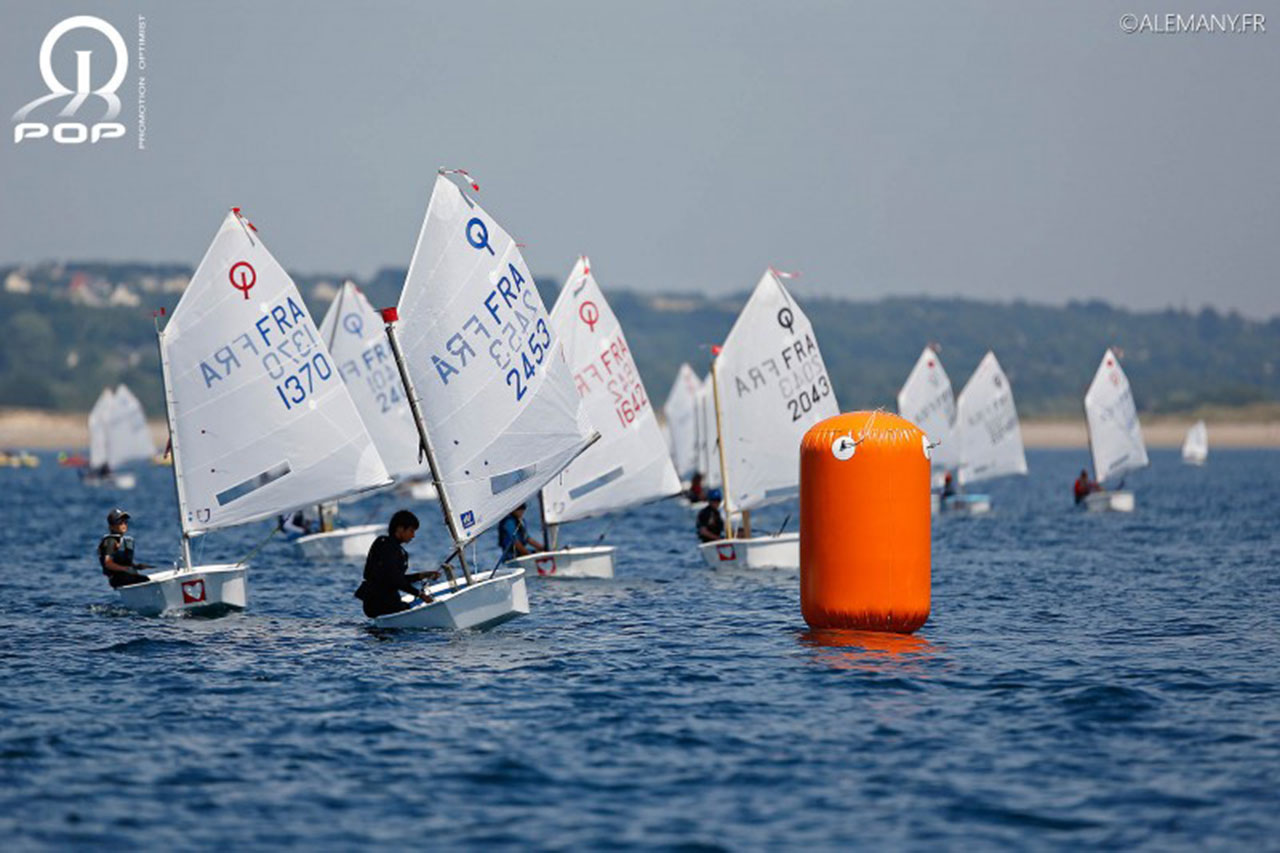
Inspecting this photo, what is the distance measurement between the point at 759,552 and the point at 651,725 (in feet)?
58.3

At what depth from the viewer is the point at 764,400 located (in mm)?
36594

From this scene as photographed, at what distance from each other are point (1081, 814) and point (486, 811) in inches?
189

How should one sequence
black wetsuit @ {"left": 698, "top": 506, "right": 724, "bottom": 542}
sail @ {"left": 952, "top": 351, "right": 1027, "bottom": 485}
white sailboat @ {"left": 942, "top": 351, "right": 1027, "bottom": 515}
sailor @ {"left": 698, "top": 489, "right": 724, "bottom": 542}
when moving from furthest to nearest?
1. sail @ {"left": 952, "top": 351, "right": 1027, "bottom": 485}
2. white sailboat @ {"left": 942, "top": 351, "right": 1027, "bottom": 515}
3. black wetsuit @ {"left": 698, "top": 506, "right": 724, "bottom": 542}
4. sailor @ {"left": 698, "top": 489, "right": 724, "bottom": 542}

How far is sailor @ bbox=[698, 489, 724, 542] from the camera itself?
1462 inches

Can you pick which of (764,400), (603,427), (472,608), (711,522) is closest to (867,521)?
(472,608)

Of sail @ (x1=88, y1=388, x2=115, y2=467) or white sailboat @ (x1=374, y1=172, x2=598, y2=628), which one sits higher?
sail @ (x1=88, y1=388, x2=115, y2=467)

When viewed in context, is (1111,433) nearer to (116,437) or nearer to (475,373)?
(475,373)

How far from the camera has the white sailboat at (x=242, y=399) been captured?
2819cm

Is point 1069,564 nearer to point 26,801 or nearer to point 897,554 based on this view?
point 897,554

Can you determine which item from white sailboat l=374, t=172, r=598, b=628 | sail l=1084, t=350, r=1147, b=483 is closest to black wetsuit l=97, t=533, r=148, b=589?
white sailboat l=374, t=172, r=598, b=628

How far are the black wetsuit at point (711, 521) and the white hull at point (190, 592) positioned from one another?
498 inches

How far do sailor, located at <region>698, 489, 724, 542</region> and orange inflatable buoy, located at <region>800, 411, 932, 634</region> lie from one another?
14300mm

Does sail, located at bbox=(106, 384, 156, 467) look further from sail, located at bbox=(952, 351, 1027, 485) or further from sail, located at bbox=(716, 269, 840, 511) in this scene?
sail, located at bbox=(716, 269, 840, 511)

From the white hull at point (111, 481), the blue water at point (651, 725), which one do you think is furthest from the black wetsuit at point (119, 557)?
the white hull at point (111, 481)
